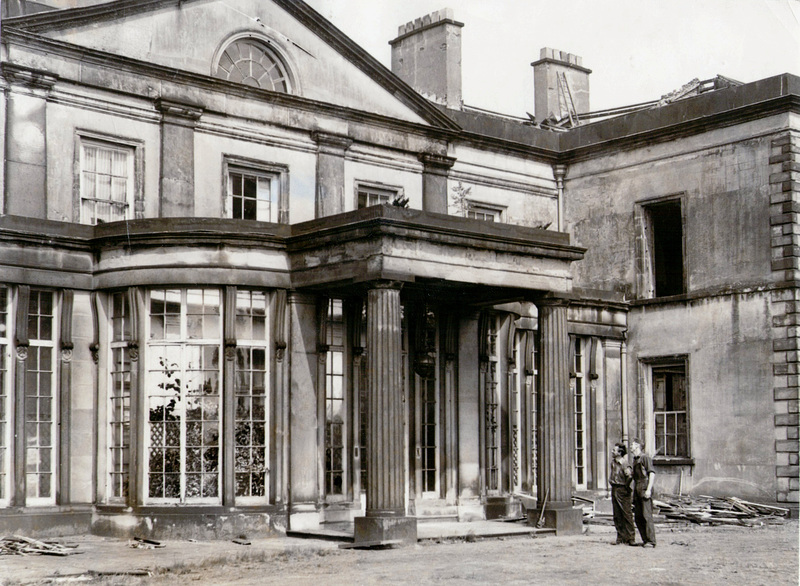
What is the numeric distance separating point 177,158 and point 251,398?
15.9ft

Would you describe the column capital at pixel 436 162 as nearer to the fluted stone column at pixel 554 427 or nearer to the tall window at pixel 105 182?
the fluted stone column at pixel 554 427

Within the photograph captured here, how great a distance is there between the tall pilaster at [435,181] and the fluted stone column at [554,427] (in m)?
5.58

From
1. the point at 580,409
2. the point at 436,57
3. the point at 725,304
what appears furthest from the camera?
the point at 436,57

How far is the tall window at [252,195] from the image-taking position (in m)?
21.8

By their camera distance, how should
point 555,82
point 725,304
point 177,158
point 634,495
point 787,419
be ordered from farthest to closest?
point 555,82, point 725,304, point 787,419, point 177,158, point 634,495

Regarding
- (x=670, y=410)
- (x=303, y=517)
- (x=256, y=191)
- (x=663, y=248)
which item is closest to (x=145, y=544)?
(x=303, y=517)

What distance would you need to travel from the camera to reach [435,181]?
2494 centimetres

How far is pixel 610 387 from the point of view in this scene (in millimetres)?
25406

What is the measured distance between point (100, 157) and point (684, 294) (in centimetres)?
1215

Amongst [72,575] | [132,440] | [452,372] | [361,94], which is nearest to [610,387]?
[452,372]

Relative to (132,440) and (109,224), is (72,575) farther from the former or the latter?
(109,224)

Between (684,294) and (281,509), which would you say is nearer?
(281,509)

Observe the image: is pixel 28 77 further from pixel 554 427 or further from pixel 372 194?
pixel 554 427

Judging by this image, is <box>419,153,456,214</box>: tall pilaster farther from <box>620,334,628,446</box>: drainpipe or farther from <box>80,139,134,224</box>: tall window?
<box>80,139,134,224</box>: tall window
